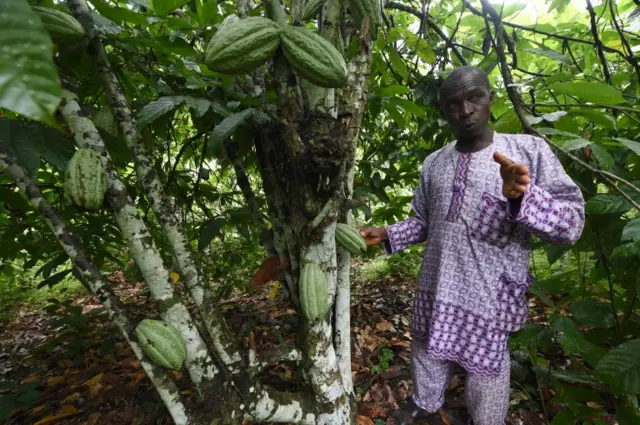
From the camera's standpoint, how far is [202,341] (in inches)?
37.2

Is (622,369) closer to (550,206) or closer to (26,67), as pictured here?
(550,206)

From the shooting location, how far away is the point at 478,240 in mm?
1410

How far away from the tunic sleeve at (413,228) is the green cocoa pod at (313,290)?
Answer: 0.76m

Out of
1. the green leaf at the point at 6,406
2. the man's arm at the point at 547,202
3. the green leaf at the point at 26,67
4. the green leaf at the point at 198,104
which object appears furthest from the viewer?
the green leaf at the point at 6,406

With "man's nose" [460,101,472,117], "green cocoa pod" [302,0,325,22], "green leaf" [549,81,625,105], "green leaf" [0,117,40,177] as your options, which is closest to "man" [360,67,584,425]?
"man's nose" [460,101,472,117]

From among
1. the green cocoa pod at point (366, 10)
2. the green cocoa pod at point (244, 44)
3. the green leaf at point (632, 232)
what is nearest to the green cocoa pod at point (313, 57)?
the green cocoa pod at point (244, 44)

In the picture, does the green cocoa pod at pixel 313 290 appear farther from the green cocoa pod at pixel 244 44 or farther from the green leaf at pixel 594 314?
the green leaf at pixel 594 314

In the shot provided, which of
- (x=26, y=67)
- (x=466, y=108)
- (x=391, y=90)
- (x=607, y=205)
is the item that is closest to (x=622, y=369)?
(x=607, y=205)

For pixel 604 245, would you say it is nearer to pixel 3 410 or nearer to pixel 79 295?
pixel 3 410

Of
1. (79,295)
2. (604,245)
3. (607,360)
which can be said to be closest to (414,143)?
(604,245)

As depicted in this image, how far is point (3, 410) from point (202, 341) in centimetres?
136

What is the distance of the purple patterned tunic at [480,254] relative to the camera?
1.36 m

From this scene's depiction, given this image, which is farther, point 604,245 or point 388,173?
point 388,173

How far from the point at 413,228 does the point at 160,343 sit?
3.96ft
